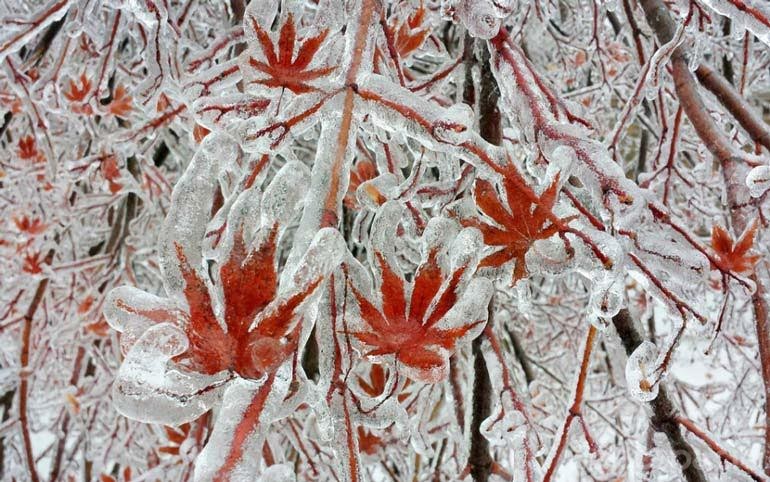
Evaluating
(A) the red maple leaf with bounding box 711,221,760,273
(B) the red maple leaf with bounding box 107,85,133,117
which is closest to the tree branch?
(A) the red maple leaf with bounding box 711,221,760,273

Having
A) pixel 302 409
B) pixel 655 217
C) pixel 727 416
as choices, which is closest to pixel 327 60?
pixel 655 217

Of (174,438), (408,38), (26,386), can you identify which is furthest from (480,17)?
(26,386)

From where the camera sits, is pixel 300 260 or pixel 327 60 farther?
pixel 327 60

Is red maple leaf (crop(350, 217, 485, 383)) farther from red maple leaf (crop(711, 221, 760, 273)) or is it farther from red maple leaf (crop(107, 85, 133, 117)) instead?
red maple leaf (crop(107, 85, 133, 117))

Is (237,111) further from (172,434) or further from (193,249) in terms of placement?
(172,434)

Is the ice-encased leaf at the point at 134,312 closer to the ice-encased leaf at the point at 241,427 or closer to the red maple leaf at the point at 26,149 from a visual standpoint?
the ice-encased leaf at the point at 241,427
